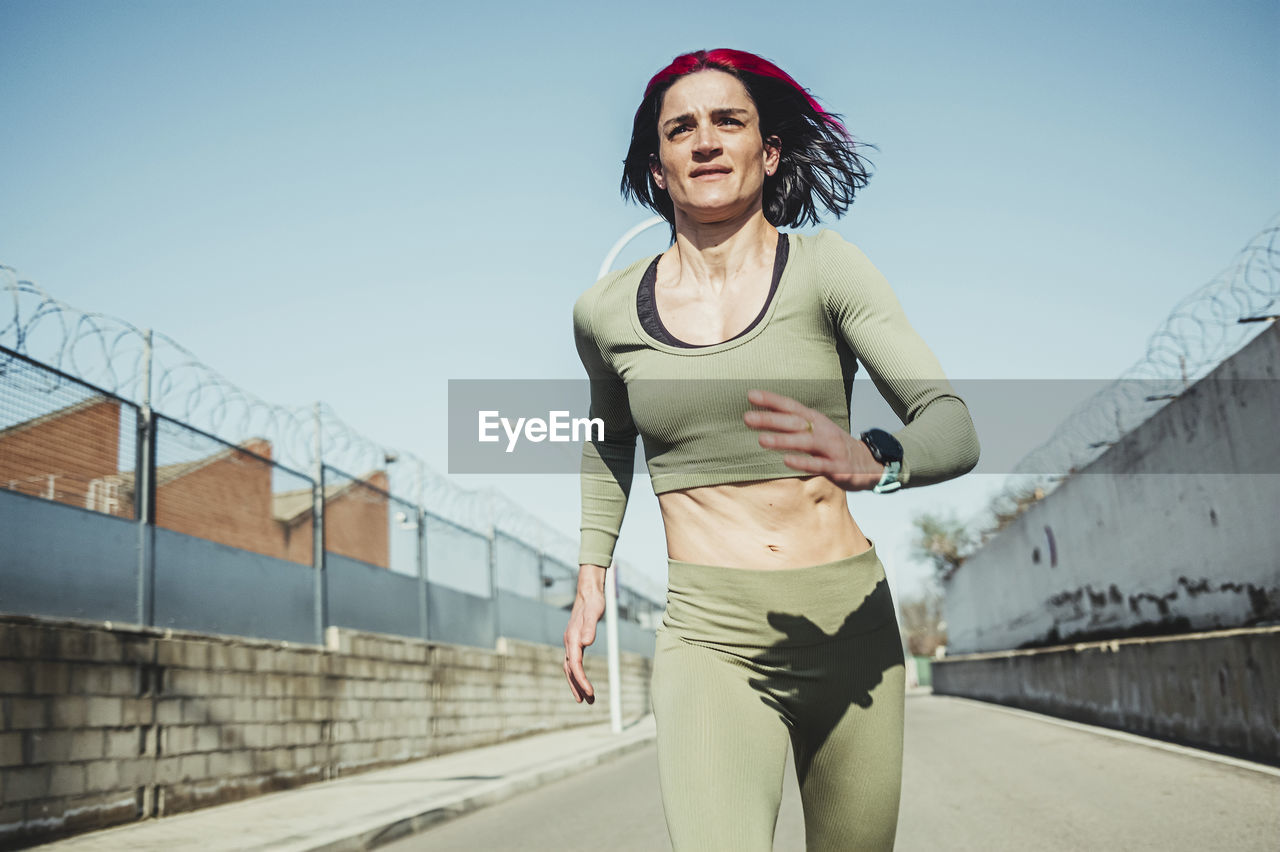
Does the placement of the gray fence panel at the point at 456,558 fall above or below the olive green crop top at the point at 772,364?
above

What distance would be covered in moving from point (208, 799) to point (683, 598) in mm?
8436

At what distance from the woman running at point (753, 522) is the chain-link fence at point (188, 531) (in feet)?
21.8

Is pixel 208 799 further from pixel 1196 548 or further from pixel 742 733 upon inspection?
pixel 1196 548

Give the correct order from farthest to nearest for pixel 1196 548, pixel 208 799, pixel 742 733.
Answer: pixel 1196 548 < pixel 208 799 < pixel 742 733

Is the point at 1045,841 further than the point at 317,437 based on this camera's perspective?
No

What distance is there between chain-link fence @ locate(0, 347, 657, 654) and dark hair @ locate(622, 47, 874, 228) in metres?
6.31

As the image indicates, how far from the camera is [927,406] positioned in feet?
6.41

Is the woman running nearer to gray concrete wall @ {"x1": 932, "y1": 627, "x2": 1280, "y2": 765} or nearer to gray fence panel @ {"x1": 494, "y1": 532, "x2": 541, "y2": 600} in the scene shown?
gray concrete wall @ {"x1": 932, "y1": 627, "x2": 1280, "y2": 765}

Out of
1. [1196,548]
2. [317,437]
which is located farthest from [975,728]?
[317,437]

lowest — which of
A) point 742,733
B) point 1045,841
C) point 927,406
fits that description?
point 1045,841

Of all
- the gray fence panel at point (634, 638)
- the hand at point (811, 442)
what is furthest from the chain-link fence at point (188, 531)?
the gray fence panel at point (634, 638)

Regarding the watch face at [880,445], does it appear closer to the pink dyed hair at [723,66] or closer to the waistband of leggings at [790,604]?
the waistband of leggings at [790,604]

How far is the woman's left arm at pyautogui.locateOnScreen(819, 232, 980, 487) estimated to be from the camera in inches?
69.8

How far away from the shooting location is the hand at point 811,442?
1.58 m
